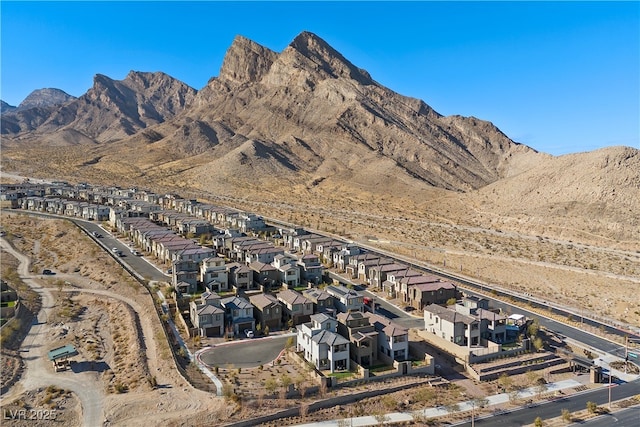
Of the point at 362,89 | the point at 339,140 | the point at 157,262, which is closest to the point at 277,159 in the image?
the point at 339,140

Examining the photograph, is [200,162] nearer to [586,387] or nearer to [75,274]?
[75,274]

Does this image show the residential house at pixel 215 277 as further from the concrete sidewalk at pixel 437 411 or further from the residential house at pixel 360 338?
the concrete sidewalk at pixel 437 411

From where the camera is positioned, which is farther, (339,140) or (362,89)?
(362,89)

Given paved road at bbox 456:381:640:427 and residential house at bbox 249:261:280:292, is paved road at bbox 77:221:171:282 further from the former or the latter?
paved road at bbox 456:381:640:427

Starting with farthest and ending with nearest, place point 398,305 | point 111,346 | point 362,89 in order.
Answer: point 362,89 < point 398,305 < point 111,346

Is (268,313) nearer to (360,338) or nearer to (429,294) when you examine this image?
(360,338)

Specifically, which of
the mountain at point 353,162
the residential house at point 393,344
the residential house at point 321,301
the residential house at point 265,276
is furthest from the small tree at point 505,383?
the mountain at point 353,162

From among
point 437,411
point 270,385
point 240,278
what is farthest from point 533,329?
point 240,278
